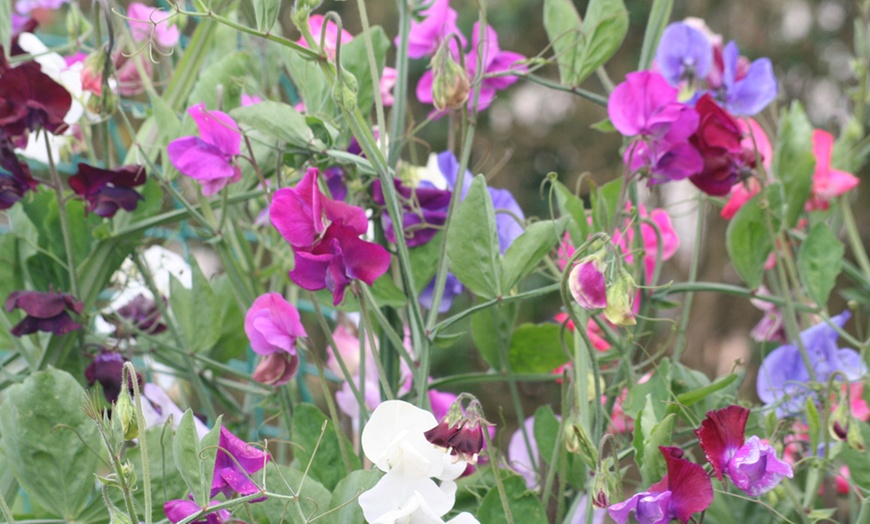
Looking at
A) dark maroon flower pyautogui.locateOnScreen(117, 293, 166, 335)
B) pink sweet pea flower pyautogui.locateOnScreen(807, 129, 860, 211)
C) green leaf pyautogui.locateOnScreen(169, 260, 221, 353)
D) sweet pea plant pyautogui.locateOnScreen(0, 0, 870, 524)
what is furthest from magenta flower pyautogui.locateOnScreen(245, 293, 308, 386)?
pink sweet pea flower pyautogui.locateOnScreen(807, 129, 860, 211)

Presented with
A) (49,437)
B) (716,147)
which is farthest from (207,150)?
(716,147)

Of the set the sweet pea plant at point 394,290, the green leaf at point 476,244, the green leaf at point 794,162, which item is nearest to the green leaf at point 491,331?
the sweet pea plant at point 394,290

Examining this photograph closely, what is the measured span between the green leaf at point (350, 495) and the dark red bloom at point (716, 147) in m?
0.28

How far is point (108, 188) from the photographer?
638 millimetres

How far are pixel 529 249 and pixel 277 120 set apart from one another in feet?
0.47

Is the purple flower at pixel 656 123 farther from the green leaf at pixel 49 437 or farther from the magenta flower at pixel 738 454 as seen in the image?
the green leaf at pixel 49 437

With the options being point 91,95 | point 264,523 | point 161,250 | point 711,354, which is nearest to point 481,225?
point 264,523

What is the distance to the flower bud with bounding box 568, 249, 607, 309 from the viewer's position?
0.48 meters

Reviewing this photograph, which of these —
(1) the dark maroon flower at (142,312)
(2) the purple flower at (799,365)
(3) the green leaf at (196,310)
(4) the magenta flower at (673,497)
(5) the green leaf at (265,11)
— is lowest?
(2) the purple flower at (799,365)

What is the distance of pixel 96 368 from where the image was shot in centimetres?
65

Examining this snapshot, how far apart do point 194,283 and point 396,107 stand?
17 cm

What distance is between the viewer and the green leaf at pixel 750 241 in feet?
2.15

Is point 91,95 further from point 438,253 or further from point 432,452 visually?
point 432,452

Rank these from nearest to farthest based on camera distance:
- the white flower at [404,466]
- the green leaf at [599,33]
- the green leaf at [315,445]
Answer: the white flower at [404,466]
the green leaf at [315,445]
the green leaf at [599,33]
